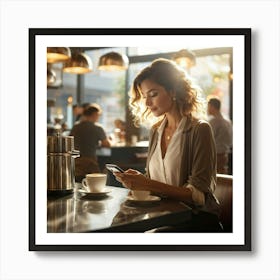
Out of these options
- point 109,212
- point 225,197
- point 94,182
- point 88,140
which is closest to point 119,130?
point 88,140

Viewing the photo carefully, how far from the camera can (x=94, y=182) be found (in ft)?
5.53

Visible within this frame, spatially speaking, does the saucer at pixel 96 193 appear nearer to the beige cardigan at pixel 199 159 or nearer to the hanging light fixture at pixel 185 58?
the beige cardigan at pixel 199 159

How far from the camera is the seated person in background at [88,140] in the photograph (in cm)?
167

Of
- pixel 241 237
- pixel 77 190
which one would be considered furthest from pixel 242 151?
pixel 77 190

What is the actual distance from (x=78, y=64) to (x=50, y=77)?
0.47 ft

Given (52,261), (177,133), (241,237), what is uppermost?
(177,133)

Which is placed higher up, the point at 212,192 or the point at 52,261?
the point at 212,192

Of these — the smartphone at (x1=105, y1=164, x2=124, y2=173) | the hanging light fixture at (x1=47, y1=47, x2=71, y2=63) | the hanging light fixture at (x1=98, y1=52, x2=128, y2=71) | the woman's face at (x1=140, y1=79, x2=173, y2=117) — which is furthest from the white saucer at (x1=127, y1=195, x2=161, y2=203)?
the hanging light fixture at (x1=47, y1=47, x2=71, y2=63)

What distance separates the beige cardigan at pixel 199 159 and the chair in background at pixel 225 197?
2 cm

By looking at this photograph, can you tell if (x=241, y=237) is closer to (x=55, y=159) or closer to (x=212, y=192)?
(x=212, y=192)

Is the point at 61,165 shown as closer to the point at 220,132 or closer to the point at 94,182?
the point at 94,182
